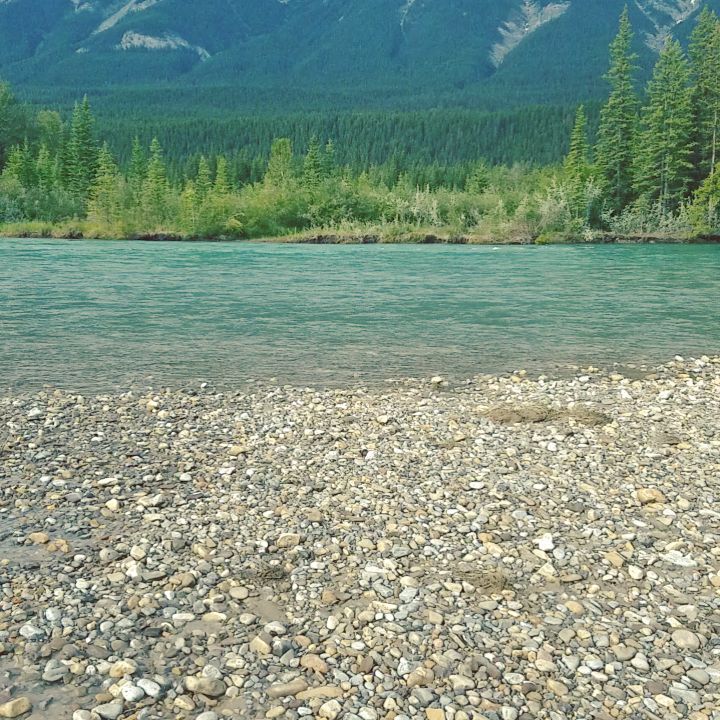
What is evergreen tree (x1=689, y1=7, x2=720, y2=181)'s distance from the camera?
72500 millimetres

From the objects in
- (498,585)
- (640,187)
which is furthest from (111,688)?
(640,187)

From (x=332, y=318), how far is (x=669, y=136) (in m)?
61.5

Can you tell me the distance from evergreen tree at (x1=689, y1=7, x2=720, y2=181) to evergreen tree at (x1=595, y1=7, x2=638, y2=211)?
6.33 m

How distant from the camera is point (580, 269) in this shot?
41719 mm

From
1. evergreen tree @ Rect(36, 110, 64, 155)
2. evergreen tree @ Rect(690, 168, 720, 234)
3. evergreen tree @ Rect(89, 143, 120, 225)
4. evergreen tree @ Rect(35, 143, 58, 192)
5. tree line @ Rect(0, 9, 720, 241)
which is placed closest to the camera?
evergreen tree @ Rect(690, 168, 720, 234)

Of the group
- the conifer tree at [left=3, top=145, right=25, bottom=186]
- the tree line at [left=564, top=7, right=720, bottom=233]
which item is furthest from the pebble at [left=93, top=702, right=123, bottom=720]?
the conifer tree at [left=3, top=145, right=25, bottom=186]

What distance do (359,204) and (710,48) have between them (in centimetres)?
3837

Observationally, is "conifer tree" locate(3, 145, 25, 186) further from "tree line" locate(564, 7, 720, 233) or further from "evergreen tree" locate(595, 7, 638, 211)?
"evergreen tree" locate(595, 7, 638, 211)

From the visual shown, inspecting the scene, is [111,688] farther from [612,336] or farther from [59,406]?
[612,336]

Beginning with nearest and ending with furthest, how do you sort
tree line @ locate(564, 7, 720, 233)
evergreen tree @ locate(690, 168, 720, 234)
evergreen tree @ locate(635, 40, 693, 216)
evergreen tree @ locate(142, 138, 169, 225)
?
evergreen tree @ locate(690, 168, 720, 234)
tree line @ locate(564, 7, 720, 233)
evergreen tree @ locate(635, 40, 693, 216)
evergreen tree @ locate(142, 138, 169, 225)

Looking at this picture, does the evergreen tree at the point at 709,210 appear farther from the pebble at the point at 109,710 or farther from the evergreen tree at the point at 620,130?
the pebble at the point at 109,710

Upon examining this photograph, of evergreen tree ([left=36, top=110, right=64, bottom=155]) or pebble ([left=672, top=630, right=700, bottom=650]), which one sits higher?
evergreen tree ([left=36, top=110, right=64, bottom=155])

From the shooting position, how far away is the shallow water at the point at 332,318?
16.8 meters

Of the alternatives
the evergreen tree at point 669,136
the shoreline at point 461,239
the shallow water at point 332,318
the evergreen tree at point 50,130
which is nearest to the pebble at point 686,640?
the shallow water at point 332,318
